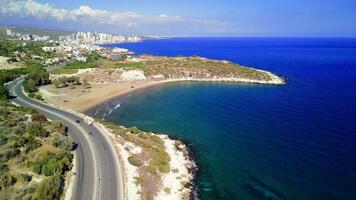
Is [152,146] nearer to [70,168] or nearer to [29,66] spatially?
[70,168]

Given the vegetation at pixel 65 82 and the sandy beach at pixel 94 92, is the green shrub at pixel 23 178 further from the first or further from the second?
the vegetation at pixel 65 82

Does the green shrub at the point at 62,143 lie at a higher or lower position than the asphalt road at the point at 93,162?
higher

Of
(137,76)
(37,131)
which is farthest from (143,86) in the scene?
(37,131)

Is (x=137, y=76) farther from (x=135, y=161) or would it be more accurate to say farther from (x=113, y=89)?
(x=135, y=161)

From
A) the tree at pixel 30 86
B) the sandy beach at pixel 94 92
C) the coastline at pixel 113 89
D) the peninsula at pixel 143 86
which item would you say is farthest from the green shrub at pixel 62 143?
the tree at pixel 30 86

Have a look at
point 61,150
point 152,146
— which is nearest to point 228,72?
point 152,146
